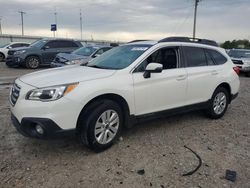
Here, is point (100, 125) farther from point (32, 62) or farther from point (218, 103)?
point (32, 62)

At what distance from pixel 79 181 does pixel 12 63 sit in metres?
13.7

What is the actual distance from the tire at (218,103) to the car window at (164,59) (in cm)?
139

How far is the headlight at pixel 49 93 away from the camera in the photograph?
350 centimetres

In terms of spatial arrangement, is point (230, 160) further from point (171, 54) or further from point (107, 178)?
point (171, 54)

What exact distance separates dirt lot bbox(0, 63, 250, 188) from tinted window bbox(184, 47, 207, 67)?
4.13 feet

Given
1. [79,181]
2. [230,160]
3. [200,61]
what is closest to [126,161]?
[79,181]

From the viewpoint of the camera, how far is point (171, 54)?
16.2 feet

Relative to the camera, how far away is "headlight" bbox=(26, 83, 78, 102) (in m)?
3.50

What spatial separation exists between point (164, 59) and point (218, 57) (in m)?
1.74

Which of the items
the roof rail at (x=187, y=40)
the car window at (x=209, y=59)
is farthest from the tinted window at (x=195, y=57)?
the roof rail at (x=187, y=40)

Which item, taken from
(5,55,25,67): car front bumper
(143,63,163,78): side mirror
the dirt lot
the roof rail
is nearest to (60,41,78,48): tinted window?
(5,55,25,67): car front bumper

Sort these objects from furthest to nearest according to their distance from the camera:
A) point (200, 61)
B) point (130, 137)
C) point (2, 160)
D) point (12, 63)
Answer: point (12, 63), point (200, 61), point (130, 137), point (2, 160)

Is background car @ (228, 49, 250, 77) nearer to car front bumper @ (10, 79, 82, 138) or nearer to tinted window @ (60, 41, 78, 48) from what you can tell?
tinted window @ (60, 41, 78, 48)

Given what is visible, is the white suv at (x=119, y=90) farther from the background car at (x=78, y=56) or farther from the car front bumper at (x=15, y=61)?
the car front bumper at (x=15, y=61)
